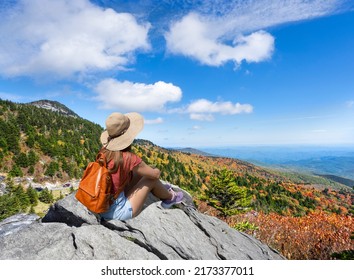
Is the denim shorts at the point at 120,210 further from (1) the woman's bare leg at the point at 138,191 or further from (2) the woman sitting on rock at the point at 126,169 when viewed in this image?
(1) the woman's bare leg at the point at 138,191

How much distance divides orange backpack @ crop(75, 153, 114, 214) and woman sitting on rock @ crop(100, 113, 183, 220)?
5.5 inches

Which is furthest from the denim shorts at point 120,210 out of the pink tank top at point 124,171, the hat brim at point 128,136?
the hat brim at point 128,136

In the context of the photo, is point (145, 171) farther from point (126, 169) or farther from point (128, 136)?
point (128, 136)

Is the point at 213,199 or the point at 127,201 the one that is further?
the point at 213,199

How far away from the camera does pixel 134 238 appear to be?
466cm

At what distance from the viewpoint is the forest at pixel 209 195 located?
778 cm

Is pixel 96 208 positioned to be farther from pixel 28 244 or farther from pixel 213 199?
pixel 213 199

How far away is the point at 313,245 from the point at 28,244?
7.39 meters

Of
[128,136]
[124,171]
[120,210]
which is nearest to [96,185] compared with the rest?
[124,171]

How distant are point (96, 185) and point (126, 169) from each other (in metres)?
0.60

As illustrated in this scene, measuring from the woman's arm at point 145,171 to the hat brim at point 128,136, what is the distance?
491 millimetres

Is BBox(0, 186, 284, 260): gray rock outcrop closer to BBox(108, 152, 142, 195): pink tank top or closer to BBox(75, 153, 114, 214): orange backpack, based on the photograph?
BBox(75, 153, 114, 214): orange backpack
